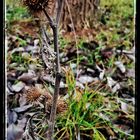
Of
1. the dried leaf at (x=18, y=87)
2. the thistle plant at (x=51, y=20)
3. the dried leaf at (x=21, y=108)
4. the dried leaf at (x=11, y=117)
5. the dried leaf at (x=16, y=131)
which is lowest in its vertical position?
the dried leaf at (x=16, y=131)

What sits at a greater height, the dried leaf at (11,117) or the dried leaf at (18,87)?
the dried leaf at (18,87)

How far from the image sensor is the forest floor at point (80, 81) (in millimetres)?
1329

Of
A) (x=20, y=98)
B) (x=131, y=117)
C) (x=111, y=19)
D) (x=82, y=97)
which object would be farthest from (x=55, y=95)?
(x=111, y=19)

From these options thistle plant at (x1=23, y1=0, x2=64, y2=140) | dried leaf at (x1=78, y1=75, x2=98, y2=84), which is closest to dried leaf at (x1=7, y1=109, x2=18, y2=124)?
dried leaf at (x1=78, y1=75, x2=98, y2=84)

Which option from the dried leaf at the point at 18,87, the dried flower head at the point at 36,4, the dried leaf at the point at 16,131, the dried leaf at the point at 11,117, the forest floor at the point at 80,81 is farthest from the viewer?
the dried leaf at the point at 18,87

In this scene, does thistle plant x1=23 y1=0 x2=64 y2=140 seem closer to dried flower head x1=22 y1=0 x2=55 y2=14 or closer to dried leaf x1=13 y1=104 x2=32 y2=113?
dried flower head x1=22 y1=0 x2=55 y2=14

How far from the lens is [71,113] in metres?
1.47

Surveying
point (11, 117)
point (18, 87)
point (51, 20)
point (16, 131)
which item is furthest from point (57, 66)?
point (18, 87)

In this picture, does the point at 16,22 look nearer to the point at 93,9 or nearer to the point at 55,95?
the point at 93,9

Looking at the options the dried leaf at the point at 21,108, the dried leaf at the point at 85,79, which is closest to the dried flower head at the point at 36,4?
the dried leaf at the point at 21,108

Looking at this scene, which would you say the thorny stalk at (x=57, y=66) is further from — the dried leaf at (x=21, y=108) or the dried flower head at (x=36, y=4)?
the dried leaf at (x=21, y=108)

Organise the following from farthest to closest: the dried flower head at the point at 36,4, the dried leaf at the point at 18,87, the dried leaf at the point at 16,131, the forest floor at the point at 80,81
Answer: the dried leaf at the point at 18,87 → the dried leaf at the point at 16,131 → the forest floor at the point at 80,81 → the dried flower head at the point at 36,4

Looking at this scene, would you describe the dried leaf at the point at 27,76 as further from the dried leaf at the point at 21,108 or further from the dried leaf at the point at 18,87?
the dried leaf at the point at 21,108

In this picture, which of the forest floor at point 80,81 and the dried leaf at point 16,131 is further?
the dried leaf at point 16,131
